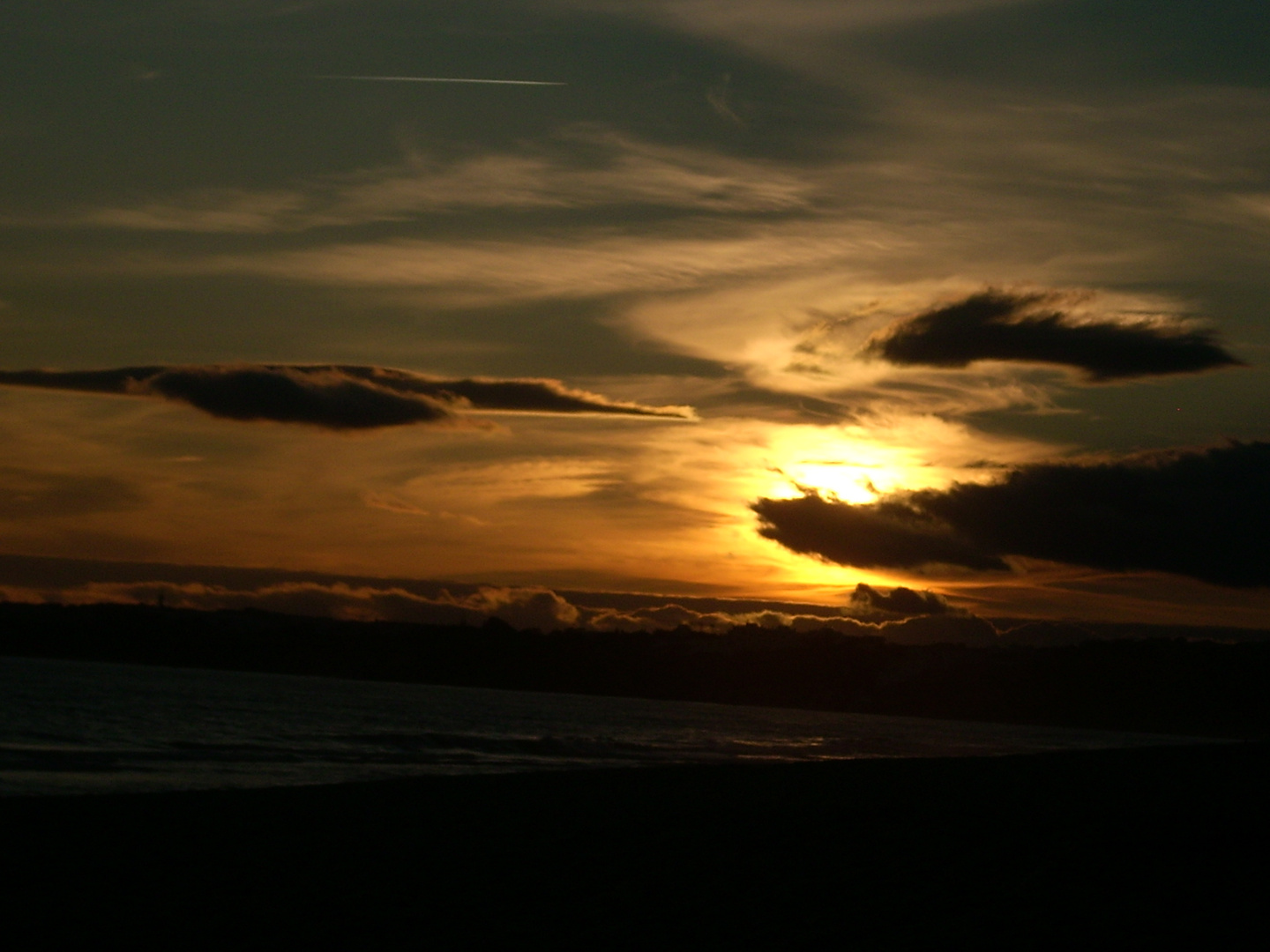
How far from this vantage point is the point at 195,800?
25.6 metres

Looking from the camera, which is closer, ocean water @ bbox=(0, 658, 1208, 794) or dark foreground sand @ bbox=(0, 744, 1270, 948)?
dark foreground sand @ bbox=(0, 744, 1270, 948)

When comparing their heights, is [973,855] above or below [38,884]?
above

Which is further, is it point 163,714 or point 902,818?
point 163,714

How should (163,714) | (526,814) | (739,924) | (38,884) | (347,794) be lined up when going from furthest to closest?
1. (163,714)
2. (347,794)
3. (526,814)
4. (38,884)
5. (739,924)

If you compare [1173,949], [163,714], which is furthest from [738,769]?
[163,714]

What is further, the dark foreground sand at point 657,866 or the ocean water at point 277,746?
the ocean water at point 277,746

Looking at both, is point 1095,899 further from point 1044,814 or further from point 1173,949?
point 1044,814

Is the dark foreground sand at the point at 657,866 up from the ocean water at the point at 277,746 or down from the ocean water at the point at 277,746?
up

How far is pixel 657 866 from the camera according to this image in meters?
16.7

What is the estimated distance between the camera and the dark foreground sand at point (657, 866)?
1249 centimetres

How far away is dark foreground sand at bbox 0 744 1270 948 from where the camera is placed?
12492 mm

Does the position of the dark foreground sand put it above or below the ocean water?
above

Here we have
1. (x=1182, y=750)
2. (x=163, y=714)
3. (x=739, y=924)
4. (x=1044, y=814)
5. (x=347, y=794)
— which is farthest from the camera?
(x=163, y=714)

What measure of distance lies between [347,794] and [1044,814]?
15.4 meters
